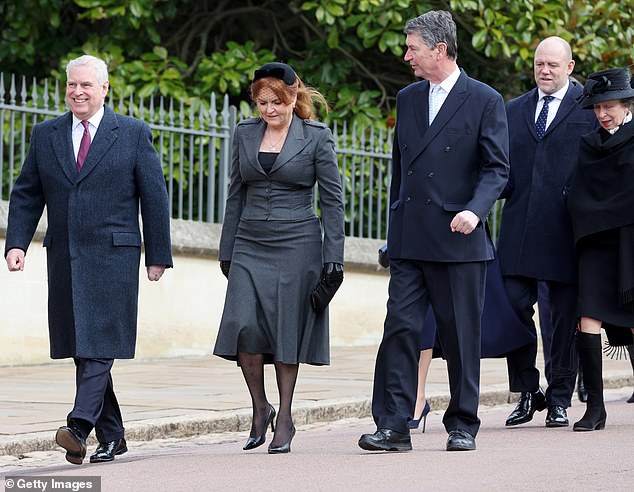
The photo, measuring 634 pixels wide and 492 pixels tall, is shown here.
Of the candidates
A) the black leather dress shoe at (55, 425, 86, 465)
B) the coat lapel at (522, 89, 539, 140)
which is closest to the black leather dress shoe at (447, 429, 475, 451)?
the black leather dress shoe at (55, 425, 86, 465)

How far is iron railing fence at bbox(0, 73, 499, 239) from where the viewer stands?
1169cm

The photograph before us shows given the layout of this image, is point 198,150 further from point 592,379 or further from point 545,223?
A: point 592,379

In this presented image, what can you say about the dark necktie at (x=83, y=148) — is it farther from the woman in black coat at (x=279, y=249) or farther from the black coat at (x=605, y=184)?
the black coat at (x=605, y=184)

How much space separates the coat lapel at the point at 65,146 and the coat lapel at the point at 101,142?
47 millimetres

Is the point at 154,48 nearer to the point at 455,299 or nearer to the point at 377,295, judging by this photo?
the point at 377,295

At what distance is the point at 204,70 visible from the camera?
47.2ft

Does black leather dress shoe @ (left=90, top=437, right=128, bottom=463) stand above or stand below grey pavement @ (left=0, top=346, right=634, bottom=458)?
above

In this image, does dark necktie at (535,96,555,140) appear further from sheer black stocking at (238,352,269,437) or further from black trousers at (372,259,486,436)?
sheer black stocking at (238,352,269,437)

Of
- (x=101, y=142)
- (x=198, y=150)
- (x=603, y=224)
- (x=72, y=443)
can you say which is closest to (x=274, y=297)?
(x=101, y=142)

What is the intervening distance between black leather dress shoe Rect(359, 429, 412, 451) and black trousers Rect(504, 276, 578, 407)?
4.92 feet

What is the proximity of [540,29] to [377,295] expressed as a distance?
273 centimetres

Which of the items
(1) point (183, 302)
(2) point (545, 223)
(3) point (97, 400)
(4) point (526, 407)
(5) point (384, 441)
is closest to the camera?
(3) point (97, 400)

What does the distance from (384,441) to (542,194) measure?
197 centimetres

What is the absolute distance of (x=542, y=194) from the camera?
8.42 metres
